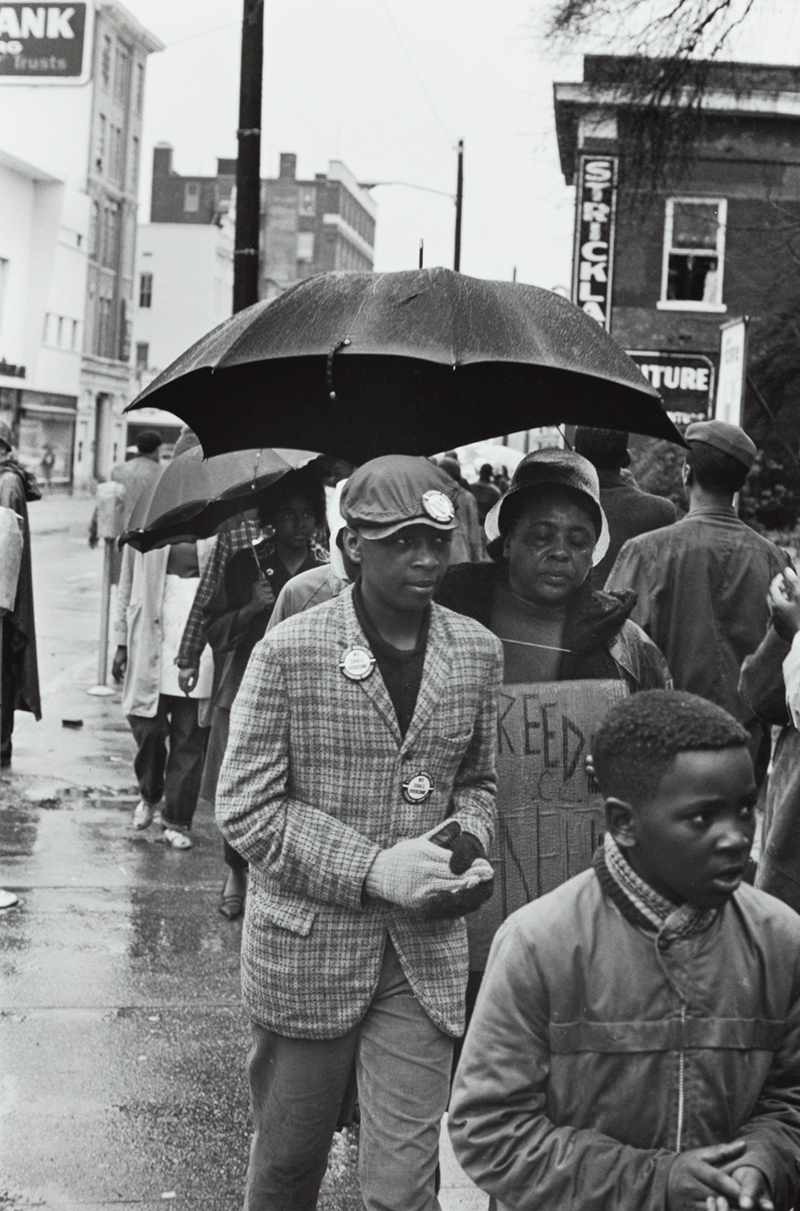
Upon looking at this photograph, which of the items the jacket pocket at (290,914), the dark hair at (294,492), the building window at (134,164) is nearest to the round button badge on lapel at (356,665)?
the jacket pocket at (290,914)

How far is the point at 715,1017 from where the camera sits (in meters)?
2.49

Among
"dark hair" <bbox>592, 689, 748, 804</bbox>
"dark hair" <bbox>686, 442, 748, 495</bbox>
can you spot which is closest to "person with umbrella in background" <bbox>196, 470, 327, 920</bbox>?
"dark hair" <bbox>686, 442, 748, 495</bbox>

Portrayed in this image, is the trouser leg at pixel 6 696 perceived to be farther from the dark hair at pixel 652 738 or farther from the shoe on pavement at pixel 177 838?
the dark hair at pixel 652 738

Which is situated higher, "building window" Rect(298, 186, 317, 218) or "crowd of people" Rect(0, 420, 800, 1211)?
"building window" Rect(298, 186, 317, 218)

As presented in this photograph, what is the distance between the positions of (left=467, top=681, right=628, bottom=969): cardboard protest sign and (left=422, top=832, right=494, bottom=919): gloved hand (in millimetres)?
559

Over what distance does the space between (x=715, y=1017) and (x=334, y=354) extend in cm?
231

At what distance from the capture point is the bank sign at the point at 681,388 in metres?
17.7

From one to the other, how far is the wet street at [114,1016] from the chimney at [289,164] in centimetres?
10990

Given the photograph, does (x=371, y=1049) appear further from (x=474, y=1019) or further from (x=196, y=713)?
(x=196, y=713)

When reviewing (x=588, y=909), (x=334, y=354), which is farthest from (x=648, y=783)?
(x=334, y=354)

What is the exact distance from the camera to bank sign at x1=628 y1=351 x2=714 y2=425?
58.1 ft

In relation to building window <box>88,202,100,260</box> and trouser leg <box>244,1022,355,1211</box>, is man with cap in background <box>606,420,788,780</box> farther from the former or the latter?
building window <box>88,202,100,260</box>

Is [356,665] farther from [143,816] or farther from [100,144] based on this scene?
[100,144]

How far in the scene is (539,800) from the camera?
155 inches
